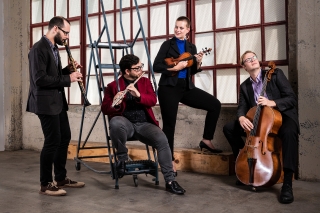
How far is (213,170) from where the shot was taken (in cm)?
429

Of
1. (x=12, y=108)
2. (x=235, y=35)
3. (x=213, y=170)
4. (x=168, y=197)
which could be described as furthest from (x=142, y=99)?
(x=12, y=108)

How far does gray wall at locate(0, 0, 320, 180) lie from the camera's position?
389cm

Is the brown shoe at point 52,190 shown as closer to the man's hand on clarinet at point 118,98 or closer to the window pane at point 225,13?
the man's hand on clarinet at point 118,98

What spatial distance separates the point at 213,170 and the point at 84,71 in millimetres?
2495

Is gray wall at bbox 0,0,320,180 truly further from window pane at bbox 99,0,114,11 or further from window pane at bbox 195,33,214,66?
window pane at bbox 99,0,114,11

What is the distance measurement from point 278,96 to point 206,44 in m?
1.45

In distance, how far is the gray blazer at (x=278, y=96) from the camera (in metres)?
3.49

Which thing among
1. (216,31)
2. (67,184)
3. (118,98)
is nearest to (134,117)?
(118,98)

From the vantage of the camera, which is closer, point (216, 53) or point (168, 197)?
point (168, 197)

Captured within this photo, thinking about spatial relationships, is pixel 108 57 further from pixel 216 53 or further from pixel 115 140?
pixel 115 140

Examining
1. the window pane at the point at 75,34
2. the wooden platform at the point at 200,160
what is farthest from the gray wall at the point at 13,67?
the wooden platform at the point at 200,160

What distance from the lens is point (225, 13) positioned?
15.3 feet

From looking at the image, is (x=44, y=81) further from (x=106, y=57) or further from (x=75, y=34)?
(x=75, y=34)

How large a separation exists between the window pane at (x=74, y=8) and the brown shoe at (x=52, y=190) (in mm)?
3124
